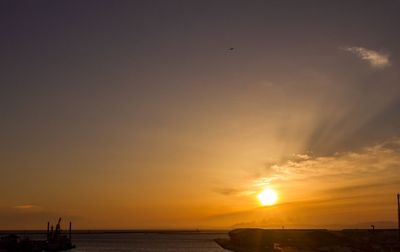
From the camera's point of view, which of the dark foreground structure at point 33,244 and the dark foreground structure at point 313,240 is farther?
the dark foreground structure at point 33,244

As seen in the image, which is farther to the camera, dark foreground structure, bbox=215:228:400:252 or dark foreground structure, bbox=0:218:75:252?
dark foreground structure, bbox=0:218:75:252

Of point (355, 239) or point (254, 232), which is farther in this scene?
point (254, 232)

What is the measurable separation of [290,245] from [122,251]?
5140cm

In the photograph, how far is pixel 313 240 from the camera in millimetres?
131625

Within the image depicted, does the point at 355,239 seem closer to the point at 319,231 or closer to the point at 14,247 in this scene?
the point at 319,231

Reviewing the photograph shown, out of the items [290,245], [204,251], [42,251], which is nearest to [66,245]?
[42,251]

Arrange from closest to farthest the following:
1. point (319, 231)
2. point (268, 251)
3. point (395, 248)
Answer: point (395, 248), point (268, 251), point (319, 231)

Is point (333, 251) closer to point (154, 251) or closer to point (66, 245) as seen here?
point (154, 251)

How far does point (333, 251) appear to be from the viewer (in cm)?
9656

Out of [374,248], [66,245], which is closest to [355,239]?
[374,248]

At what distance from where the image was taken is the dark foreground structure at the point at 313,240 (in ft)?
349

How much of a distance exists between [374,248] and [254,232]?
5209cm

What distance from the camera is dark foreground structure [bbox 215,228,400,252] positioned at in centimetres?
10638

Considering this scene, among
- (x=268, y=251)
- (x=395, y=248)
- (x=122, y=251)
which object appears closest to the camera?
(x=395, y=248)
